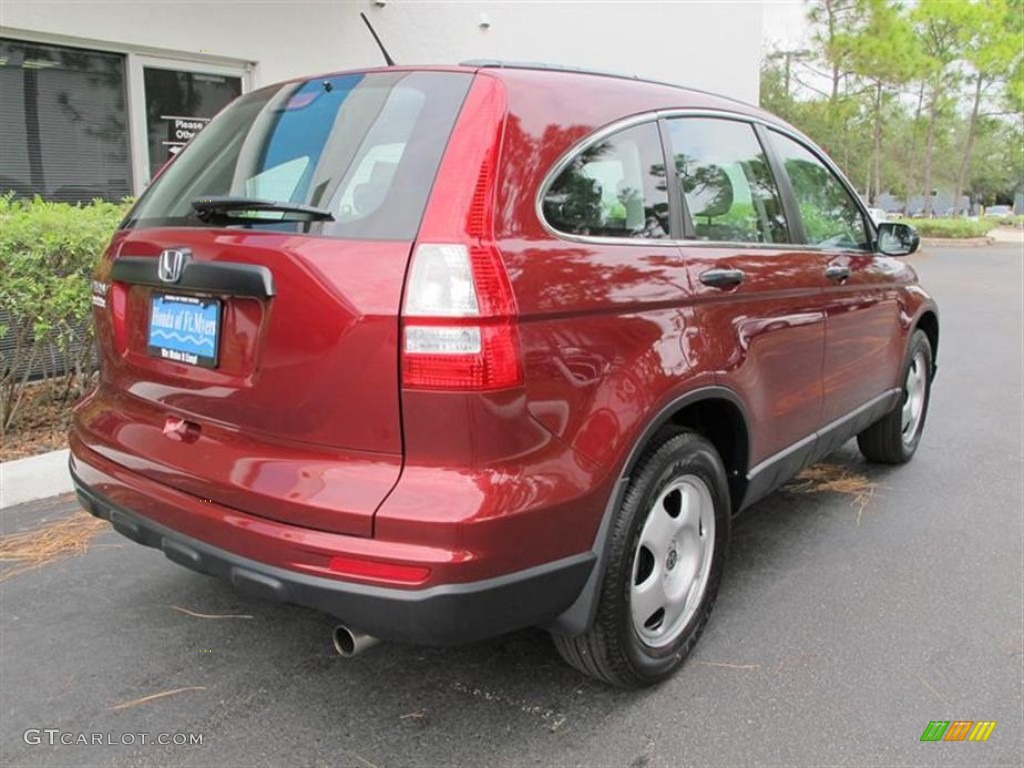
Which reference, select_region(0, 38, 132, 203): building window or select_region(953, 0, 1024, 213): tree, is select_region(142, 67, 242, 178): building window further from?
select_region(953, 0, 1024, 213): tree

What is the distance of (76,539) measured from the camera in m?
3.82

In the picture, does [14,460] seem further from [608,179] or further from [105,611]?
[608,179]

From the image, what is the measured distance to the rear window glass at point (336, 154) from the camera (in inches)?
83.4

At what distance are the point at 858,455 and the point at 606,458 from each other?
3481 millimetres

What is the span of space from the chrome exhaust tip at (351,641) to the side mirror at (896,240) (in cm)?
332

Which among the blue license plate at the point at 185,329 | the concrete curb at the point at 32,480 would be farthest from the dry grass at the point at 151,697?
the concrete curb at the point at 32,480

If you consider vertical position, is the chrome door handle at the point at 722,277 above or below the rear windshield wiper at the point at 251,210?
below

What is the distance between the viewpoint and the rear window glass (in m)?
2.12

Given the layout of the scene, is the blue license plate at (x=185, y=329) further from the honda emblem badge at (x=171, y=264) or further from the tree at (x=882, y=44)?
the tree at (x=882, y=44)

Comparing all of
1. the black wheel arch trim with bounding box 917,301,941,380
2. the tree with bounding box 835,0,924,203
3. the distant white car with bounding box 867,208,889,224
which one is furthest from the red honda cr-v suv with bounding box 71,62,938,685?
the tree with bounding box 835,0,924,203

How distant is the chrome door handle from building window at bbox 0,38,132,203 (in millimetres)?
6349

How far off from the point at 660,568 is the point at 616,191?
1145 millimetres

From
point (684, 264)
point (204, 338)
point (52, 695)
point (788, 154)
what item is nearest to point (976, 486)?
point (788, 154)

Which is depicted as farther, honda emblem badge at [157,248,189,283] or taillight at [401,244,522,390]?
honda emblem badge at [157,248,189,283]
